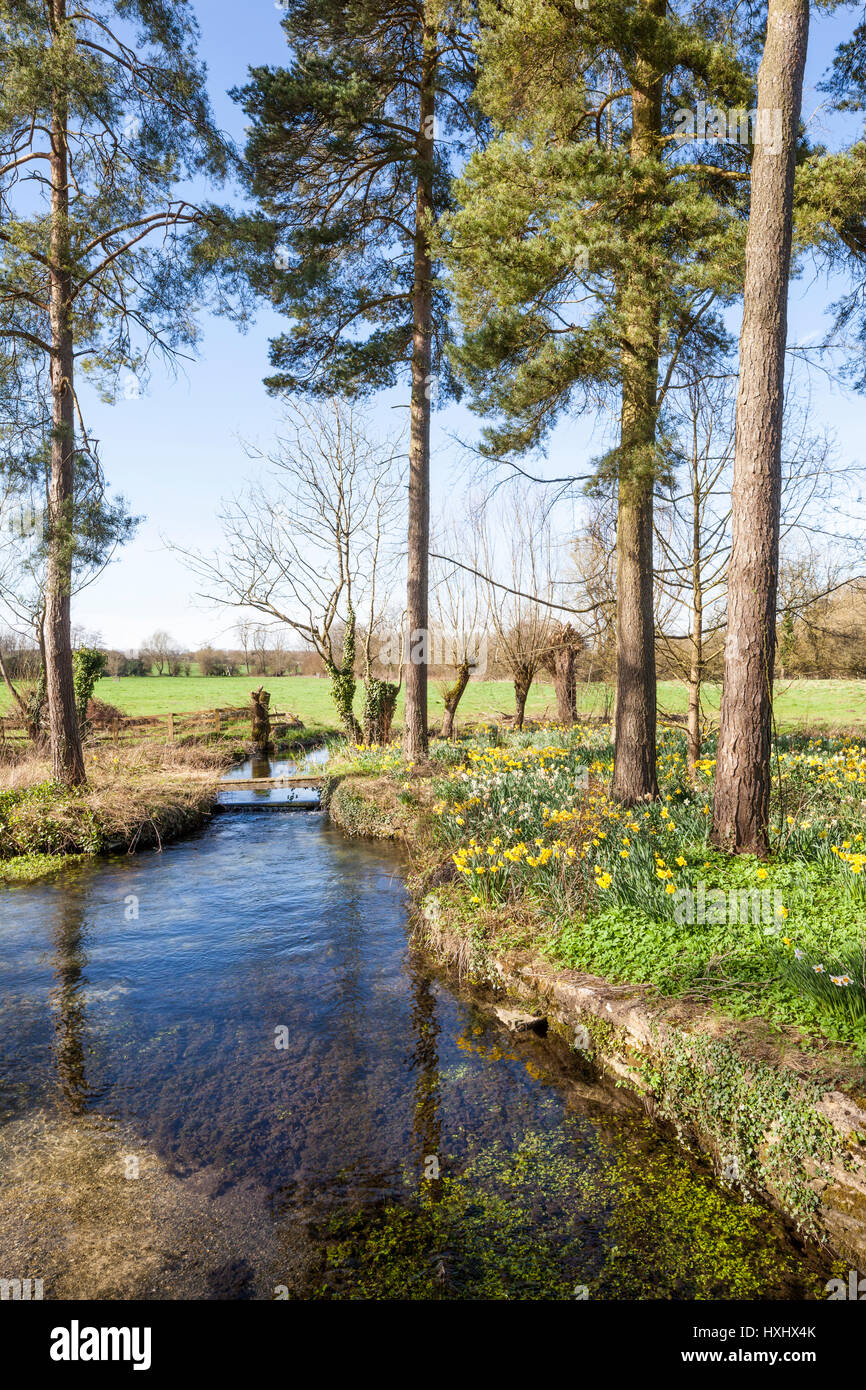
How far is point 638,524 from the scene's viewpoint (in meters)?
7.63

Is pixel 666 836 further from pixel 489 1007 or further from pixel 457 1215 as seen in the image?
pixel 457 1215

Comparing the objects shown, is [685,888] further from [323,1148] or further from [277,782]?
[277,782]

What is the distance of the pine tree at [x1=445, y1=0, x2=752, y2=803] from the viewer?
6.61 m

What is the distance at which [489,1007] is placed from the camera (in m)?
5.26

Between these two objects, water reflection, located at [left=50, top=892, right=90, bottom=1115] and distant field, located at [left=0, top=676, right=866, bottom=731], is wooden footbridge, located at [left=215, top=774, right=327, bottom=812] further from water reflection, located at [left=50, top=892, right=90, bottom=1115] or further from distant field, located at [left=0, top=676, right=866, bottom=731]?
distant field, located at [left=0, top=676, right=866, bottom=731]

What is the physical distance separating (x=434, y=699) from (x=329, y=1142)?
26846mm

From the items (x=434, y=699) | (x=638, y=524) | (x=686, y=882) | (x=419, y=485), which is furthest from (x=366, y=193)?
(x=434, y=699)

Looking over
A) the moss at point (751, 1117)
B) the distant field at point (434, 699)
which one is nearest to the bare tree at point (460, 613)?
the distant field at point (434, 699)

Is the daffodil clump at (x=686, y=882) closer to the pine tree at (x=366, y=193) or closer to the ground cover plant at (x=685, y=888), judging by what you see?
the ground cover plant at (x=685, y=888)

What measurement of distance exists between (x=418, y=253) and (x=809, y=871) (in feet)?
38.2

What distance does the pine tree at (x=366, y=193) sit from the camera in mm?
10852

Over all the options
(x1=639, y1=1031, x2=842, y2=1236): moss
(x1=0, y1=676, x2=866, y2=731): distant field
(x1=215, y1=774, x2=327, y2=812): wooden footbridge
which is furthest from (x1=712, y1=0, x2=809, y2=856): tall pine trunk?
(x1=0, y1=676, x2=866, y2=731): distant field

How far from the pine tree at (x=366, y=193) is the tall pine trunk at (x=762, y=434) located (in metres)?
5.95

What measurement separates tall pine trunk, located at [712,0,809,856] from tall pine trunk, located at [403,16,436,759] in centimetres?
689
